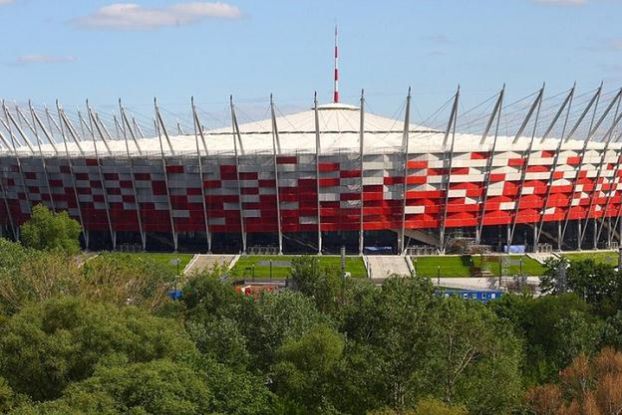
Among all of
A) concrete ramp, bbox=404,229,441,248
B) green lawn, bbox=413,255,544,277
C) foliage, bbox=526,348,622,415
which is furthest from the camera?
concrete ramp, bbox=404,229,441,248

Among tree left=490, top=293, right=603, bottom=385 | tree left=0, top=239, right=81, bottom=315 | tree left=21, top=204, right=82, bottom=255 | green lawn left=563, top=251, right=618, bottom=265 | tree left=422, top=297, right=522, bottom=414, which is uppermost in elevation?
tree left=422, top=297, right=522, bottom=414

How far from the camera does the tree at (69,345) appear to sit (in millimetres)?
38031

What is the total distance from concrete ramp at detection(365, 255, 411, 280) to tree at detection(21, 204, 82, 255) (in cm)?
2441

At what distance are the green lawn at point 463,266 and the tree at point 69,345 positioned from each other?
44367 millimetres

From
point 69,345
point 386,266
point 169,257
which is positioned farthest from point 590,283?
point 169,257

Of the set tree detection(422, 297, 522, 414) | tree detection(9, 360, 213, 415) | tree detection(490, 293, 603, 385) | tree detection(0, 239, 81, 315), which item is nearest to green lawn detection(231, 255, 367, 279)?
tree detection(490, 293, 603, 385)

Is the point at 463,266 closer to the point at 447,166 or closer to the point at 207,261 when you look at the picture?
the point at 447,166

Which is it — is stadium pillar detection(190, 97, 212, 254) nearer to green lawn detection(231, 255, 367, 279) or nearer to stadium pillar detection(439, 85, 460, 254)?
green lawn detection(231, 255, 367, 279)

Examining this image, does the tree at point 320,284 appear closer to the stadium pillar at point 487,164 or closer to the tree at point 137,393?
the tree at point 137,393

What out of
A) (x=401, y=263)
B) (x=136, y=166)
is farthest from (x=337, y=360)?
(x=136, y=166)

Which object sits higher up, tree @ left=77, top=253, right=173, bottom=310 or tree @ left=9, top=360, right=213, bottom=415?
tree @ left=9, top=360, right=213, bottom=415

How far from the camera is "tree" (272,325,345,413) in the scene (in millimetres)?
36625

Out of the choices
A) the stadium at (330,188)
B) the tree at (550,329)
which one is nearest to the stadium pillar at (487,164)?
the stadium at (330,188)

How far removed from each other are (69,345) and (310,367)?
8898mm
